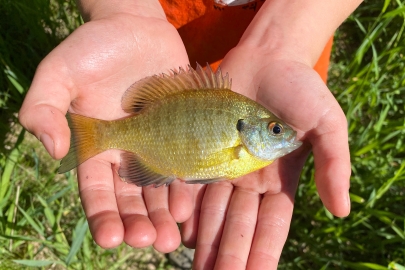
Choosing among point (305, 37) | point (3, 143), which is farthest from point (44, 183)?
point (305, 37)

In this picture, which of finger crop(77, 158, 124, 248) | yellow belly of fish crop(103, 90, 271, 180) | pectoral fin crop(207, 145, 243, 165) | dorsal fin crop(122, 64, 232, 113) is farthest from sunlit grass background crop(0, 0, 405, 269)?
pectoral fin crop(207, 145, 243, 165)

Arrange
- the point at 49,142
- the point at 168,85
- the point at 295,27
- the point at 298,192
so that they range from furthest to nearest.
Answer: the point at 298,192 → the point at 295,27 → the point at 168,85 → the point at 49,142

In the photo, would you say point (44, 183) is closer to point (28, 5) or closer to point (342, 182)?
point (28, 5)

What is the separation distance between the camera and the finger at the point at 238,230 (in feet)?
7.87

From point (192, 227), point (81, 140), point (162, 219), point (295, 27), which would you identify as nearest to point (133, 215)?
point (162, 219)

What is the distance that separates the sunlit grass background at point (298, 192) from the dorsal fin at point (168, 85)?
107 cm

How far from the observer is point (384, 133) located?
3635 millimetres

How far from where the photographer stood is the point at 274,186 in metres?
2.63

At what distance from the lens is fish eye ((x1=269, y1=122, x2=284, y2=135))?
2523 millimetres

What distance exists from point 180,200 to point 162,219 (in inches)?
6.8

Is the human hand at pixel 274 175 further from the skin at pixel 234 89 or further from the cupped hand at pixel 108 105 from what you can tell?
the cupped hand at pixel 108 105

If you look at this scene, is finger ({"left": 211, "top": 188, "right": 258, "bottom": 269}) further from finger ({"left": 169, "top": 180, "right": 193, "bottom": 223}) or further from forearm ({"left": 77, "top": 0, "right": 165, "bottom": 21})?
forearm ({"left": 77, "top": 0, "right": 165, "bottom": 21})

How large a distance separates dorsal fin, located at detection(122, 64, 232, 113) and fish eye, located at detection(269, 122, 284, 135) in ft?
1.25

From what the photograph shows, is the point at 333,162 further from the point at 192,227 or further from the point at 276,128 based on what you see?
the point at 192,227
